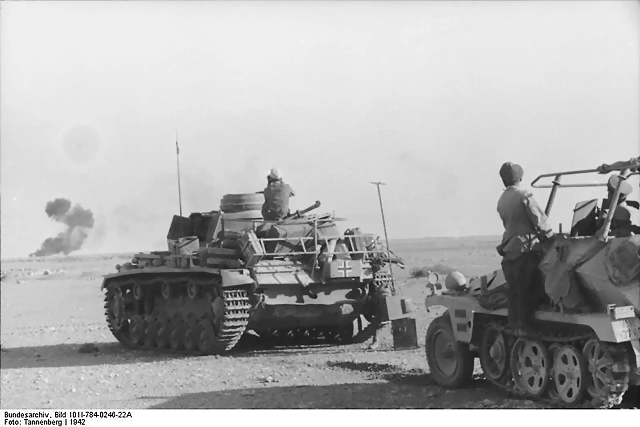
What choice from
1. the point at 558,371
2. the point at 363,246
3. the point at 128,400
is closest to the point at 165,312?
the point at 363,246

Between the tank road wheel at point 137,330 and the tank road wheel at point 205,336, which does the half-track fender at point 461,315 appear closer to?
the tank road wheel at point 205,336

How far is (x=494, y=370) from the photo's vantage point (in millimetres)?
10273

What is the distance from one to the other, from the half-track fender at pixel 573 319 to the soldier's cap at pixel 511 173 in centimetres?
119

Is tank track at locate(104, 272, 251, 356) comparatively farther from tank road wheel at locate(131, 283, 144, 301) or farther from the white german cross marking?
the white german cross marking

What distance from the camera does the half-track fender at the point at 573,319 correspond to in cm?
841

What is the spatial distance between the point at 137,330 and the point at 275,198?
3.48 m

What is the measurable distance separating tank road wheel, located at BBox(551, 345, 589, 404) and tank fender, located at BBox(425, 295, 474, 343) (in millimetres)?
1277

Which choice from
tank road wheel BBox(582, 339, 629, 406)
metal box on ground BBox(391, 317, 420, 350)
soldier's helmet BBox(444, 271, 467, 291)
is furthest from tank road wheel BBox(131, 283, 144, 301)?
tank road wheel BBox(582, 339, 629, 406)

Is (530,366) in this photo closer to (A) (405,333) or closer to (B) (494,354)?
(B) (494,354)

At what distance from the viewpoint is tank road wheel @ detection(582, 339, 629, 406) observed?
8.49 m

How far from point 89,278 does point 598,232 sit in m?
42.8

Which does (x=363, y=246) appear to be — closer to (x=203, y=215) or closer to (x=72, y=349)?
(x=203, y=215)

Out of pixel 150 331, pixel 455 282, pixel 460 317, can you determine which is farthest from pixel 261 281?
pixel 460 317

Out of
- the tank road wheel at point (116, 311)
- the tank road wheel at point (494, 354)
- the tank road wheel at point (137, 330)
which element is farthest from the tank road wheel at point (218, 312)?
the tank road wheel at point (494, 354)
